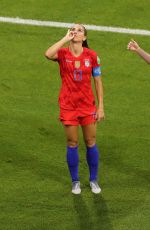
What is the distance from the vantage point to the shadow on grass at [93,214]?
10992mm

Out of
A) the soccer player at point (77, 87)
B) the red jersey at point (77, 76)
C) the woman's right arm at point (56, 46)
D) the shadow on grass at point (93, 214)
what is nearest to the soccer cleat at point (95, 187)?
the shadow on grass at point (93, 214)

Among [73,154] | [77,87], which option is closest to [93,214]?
[73,154]

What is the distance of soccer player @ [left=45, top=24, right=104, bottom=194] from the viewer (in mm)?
11336

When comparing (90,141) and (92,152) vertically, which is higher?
(90,141)

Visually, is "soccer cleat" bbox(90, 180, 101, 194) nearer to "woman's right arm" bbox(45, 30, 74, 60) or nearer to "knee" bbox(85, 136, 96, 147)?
"knee" bbox(85, 136, 96, 147)

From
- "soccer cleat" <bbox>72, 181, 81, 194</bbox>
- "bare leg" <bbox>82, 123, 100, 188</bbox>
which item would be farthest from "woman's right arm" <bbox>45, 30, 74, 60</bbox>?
"soccer cleat" <bbox>72, 181, 81, 194</bbox>

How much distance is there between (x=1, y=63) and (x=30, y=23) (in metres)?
1.66

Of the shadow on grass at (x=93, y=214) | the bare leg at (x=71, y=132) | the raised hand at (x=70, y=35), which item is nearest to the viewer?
the shadow on grass at (x=93, y=214)

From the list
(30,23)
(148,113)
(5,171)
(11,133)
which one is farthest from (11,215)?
(30,23)

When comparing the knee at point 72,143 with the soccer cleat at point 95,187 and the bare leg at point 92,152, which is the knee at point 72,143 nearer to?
the bare leg at point 92,152

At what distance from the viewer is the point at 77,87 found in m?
11.5

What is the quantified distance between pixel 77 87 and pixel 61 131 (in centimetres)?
228

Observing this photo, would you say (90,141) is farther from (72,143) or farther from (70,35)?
(70,35)

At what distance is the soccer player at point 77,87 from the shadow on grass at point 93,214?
58 centimetres
